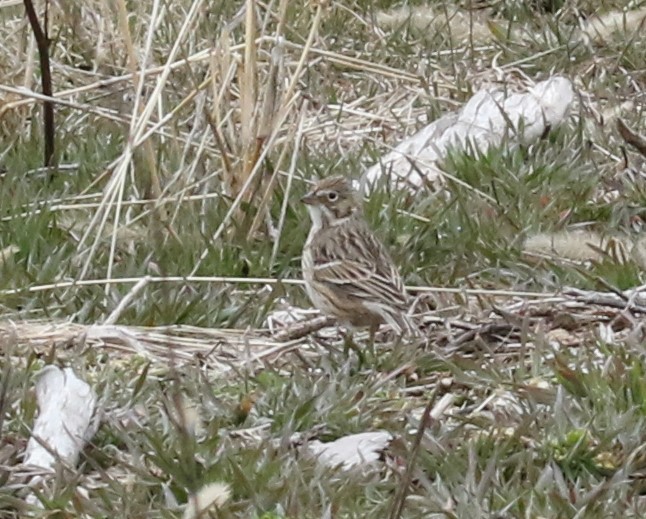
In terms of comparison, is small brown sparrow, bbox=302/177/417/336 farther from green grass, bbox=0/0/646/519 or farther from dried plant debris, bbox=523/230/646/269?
dried plant debris, bbox=523/230/646/269

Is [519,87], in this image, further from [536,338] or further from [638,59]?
[536,338]

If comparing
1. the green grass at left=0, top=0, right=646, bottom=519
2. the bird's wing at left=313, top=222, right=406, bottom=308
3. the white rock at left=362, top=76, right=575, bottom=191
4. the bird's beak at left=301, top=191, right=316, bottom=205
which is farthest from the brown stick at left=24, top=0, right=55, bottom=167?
the bird's wing at left=313, top=222, right=406, bottom=308

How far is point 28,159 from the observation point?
24.6 feet

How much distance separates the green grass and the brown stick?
0.11m

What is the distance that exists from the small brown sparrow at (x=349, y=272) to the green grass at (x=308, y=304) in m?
0.11

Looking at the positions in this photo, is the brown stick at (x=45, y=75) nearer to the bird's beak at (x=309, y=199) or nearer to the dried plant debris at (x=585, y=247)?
the bird's beak at (x=309, y=199)

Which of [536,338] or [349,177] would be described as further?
[349,177]

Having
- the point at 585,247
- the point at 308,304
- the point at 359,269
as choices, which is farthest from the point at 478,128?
the point at 585,247

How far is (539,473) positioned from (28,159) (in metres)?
3.94

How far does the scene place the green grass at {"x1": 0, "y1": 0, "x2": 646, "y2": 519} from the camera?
4141 millimetres

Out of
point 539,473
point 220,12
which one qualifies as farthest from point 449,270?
point 220,12

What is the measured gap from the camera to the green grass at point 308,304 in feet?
13.6

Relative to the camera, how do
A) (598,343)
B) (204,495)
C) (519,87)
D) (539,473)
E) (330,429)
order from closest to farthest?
(204,495)
(539,473)
(330,429)
(598,343)
(519,87)

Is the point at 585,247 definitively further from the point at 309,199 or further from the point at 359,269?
the point at 309,199
